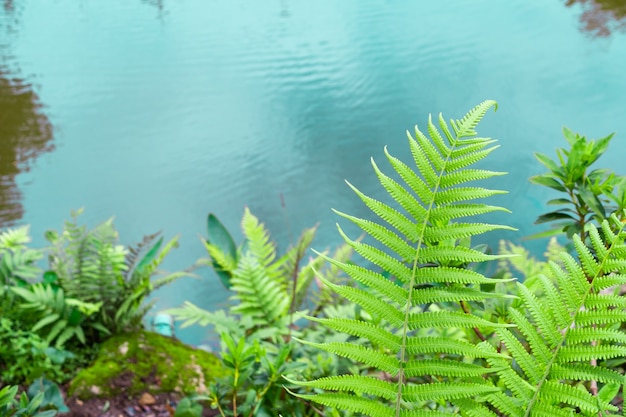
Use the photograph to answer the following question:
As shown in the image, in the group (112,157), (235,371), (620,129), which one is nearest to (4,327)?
(235,371)

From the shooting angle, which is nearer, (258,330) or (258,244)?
(258,330)

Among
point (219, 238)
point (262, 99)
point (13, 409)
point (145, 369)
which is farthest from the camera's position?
point (262, 99)

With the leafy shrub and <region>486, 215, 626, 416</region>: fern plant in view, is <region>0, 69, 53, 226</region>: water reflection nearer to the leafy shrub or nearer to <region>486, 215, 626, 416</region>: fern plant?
the leafy shrub

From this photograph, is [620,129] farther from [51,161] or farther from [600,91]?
[51,161]

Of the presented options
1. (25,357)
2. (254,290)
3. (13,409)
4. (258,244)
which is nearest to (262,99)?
(258,244)

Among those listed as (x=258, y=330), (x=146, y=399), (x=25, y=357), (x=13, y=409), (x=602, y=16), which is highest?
(x=602, y=16)

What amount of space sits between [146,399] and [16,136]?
1.99m

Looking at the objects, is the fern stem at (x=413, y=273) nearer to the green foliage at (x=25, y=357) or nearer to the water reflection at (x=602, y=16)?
the green foliage at (x=25, y=357)

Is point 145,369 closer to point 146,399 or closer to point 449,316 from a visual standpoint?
point 146,399

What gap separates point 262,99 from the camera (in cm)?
310

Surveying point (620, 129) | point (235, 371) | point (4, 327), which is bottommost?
point (4, 327)

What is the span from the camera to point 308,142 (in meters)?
2.88

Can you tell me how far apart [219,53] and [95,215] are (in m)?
1.52

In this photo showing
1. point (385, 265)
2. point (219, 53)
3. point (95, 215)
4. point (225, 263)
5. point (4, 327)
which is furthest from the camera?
point (219, 53)
